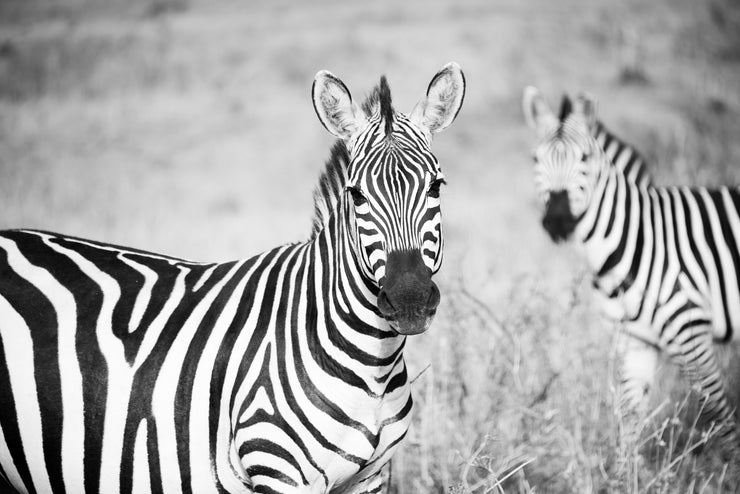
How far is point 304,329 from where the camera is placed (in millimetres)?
2900

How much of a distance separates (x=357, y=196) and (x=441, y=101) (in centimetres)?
63

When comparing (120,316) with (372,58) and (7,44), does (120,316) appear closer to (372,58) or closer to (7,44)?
(372,58)

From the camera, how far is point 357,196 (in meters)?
2.73

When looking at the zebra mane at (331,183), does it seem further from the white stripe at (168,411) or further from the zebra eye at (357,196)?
the white stripe at (168,411)

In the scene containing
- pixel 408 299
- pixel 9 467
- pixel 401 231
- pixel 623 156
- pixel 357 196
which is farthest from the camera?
pixel 623 156

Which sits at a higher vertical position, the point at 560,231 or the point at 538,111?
the point at 538,111

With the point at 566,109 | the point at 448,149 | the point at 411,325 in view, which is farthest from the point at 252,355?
the point at 448,149

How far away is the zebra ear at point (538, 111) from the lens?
6.28 metres

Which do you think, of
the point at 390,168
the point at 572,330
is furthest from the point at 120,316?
the point at 572,330

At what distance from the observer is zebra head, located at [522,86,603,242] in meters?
5.70

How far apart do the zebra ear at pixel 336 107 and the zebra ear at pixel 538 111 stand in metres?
3.67

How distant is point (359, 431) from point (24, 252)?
1767mm

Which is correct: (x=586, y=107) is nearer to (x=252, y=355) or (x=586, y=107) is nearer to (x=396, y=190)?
(x=396, y=190)

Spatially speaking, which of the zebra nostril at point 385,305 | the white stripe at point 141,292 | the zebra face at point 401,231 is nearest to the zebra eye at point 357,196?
the zebra face at point 401,231
